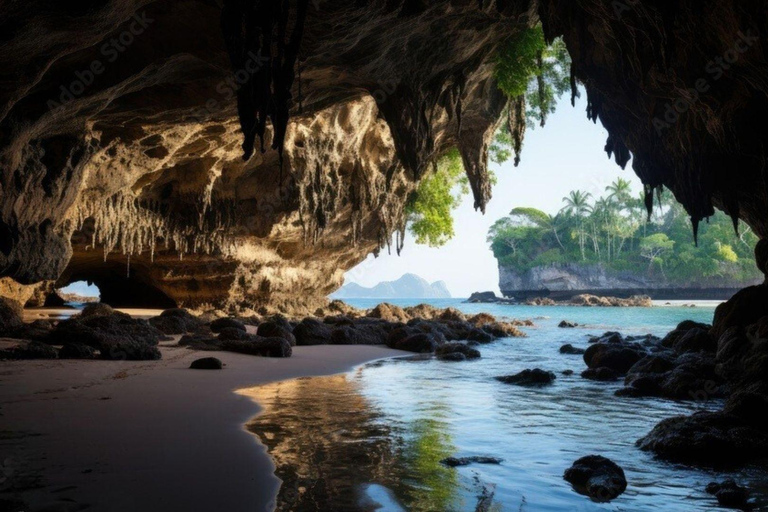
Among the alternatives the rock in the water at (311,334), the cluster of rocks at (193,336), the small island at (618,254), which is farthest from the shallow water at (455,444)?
the small island at (618,254)

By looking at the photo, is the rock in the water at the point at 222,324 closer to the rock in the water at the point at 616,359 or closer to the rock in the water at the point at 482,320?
the rock in the water at the point at 616,359

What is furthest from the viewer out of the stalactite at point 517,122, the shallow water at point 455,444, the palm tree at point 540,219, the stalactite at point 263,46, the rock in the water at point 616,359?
the palm tree at point 540,219

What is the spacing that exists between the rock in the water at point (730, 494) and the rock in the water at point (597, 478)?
0.54 metres

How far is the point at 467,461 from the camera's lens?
13.4 feet

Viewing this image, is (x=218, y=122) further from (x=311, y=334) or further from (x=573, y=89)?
(x=573, y=89)

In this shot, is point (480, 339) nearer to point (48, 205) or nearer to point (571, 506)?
point (48, 205)

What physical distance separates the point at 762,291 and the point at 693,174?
279 centimetres

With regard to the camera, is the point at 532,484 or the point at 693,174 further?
the point at 693,174

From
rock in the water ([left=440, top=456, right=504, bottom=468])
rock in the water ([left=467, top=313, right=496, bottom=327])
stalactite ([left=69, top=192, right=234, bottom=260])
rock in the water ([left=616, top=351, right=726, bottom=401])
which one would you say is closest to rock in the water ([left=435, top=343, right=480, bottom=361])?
rock in the water ([left=616, top=351, right=726, bottom=401])

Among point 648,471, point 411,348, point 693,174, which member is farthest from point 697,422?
point 411,348

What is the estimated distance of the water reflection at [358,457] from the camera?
10.5 feet

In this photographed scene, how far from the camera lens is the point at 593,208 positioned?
74.5 metres

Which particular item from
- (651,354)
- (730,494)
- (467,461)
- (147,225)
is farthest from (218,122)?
(730,494)

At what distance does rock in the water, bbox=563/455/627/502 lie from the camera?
11.6 feet
